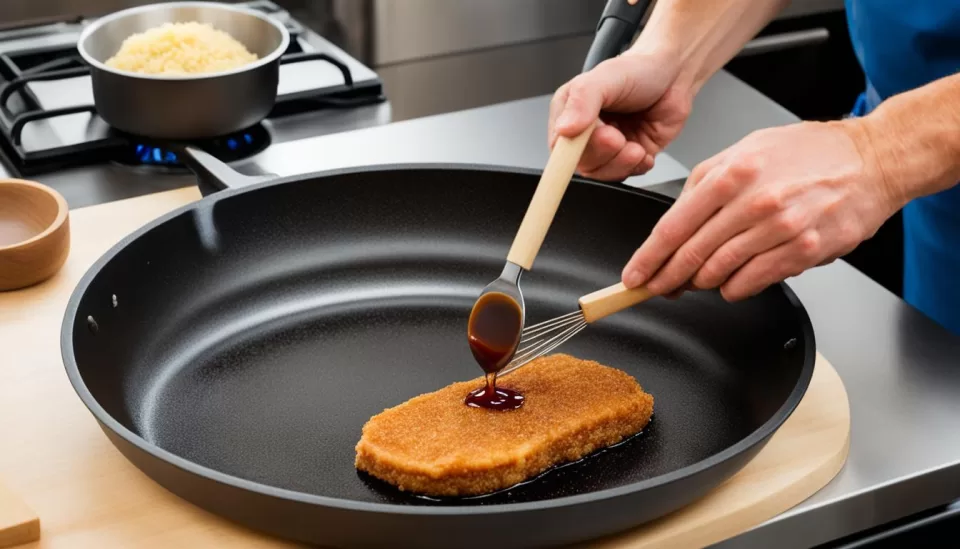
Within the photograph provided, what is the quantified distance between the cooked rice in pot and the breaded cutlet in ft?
1.99

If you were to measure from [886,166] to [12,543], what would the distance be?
2.48 feet

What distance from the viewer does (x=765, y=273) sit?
0.97 m

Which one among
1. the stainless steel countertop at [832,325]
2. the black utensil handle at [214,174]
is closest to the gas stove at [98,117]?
the stainless steel countertop at [832,325]

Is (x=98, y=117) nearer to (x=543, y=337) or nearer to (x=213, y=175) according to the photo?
(x=213, y=175)

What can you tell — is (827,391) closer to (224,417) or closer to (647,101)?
(647,101)

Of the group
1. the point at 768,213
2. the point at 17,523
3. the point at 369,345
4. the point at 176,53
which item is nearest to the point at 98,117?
the point at 176,53

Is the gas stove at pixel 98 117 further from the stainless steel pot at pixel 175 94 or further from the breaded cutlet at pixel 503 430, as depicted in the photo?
the breaded cutlet at pixel 503 430

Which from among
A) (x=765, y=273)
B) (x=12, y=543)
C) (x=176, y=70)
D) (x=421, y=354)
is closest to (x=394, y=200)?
(x=421, y=354)

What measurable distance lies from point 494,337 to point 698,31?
0.46m

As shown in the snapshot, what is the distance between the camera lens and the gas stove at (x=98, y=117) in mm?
1438

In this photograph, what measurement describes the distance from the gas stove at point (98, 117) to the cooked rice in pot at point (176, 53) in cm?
10

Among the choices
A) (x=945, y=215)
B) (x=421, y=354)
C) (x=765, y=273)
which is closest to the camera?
(x=765, y=273)

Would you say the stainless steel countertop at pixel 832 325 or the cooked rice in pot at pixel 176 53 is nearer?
the stainless steel countertop at pixel 832 325

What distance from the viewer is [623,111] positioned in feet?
4.10
